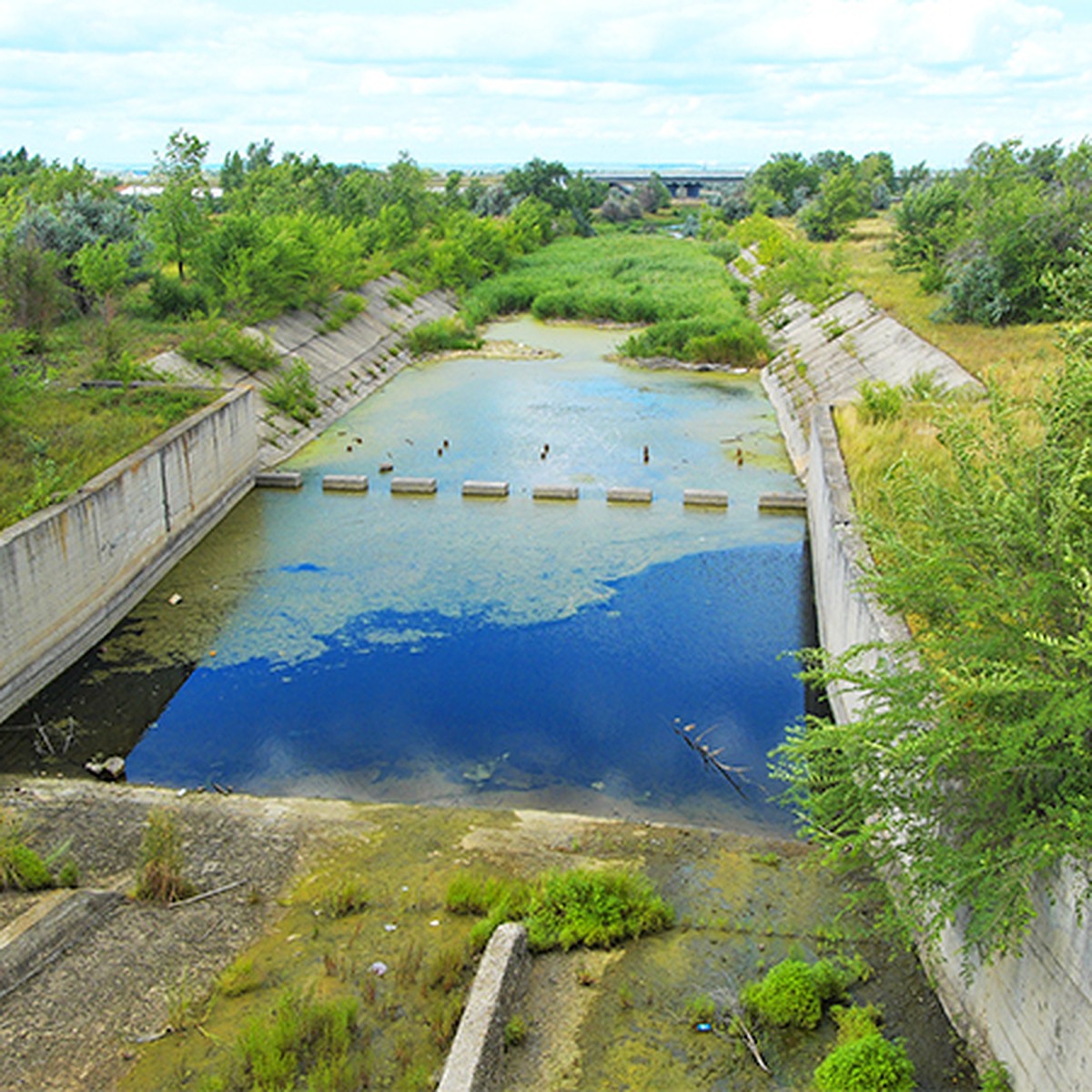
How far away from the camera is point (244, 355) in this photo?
84.1 ft

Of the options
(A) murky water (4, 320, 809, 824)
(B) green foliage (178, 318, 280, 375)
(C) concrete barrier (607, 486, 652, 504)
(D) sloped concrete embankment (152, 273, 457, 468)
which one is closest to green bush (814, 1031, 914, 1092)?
(A) murky water (4, 320, 809, 824)

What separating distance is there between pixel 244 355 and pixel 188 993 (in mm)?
20399

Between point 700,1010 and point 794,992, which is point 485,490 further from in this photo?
point 794,992

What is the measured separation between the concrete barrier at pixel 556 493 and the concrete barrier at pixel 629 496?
2.34 ft

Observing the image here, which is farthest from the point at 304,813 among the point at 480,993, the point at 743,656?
the point at 743,656

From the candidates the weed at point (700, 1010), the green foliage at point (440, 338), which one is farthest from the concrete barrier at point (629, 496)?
the green foliage at point (440, 338)

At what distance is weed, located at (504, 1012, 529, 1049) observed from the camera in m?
6.96

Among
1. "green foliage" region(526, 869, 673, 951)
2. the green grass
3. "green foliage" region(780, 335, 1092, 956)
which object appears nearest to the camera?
"green foliage" region(780, 335, 1092, 956)

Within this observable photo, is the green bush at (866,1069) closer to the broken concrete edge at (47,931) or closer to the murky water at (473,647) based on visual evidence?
the murky water at (473,647)

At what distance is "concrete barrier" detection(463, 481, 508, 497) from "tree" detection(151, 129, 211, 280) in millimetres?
14260

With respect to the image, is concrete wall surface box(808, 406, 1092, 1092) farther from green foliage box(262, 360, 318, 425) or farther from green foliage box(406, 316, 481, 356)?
green foliage box(406, 316, 481, 356)

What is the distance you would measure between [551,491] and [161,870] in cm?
1334

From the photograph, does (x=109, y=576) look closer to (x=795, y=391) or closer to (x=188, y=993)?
(x=188, y=993)

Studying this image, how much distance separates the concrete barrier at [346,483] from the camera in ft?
70.8
